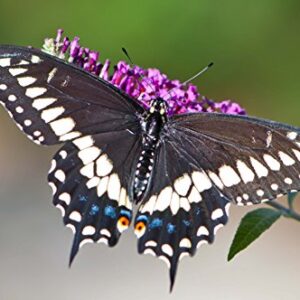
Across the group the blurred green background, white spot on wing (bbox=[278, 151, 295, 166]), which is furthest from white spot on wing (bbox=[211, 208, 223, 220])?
the blurred green background

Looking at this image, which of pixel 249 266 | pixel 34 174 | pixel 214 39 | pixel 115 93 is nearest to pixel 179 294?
pixel 249 266

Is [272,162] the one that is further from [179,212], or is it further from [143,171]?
[143,171]

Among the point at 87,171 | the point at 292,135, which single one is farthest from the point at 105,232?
the point at 292,135

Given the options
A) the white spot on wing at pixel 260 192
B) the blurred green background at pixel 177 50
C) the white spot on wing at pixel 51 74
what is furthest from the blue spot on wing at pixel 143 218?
the blurred green background at pixel 177 50

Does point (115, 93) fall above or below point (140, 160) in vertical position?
above

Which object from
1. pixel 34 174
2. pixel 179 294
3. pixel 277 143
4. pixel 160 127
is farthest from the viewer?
pixel 34 174

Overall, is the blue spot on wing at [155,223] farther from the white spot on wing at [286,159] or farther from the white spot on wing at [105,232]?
the white spot on wing at [286,159]

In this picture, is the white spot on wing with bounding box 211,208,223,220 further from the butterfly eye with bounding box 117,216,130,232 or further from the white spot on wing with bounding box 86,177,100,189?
the white spot on wing with bounding box 86,177,100,189

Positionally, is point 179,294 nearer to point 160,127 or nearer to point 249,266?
point 249,266
